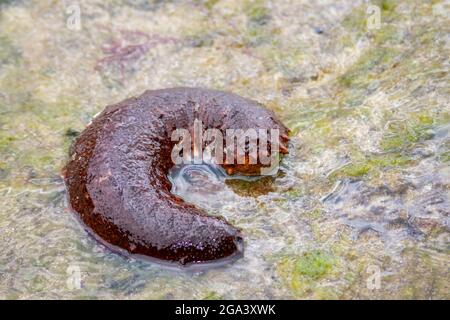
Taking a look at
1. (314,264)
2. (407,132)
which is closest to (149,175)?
(314,264)

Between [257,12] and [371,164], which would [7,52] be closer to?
[257,12]

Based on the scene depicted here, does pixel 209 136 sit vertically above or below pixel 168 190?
above

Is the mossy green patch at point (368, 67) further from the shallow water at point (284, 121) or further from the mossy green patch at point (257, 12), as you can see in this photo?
the mossy green patch at point (257, 12)

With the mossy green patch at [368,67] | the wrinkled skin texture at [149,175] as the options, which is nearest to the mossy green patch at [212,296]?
the wrinkled skin texture at [149,175]

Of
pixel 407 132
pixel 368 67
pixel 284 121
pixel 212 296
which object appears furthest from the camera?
pixel 368 67

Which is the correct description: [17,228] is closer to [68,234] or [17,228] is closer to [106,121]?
[68,234]
